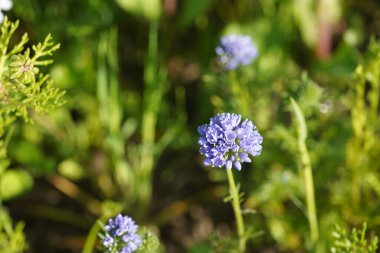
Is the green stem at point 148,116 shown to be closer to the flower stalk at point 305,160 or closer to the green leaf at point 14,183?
the green leaf at point 14,183

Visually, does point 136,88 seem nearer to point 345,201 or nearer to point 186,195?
point 186,195

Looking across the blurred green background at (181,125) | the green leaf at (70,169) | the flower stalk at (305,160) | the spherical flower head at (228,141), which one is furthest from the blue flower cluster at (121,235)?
the green leaf at (70,169)

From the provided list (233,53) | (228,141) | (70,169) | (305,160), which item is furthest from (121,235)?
(70,169)

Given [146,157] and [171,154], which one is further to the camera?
[171,154]

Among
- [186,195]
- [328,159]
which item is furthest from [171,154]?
[328,159]

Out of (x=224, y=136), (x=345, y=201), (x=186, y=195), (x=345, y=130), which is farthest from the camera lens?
(x=186, y=195)

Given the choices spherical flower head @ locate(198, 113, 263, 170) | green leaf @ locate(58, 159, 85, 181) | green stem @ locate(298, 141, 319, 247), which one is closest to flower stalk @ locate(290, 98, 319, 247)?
green stem @ locate(298, 141, 319, 247)

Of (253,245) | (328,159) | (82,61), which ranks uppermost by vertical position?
(82,61)
